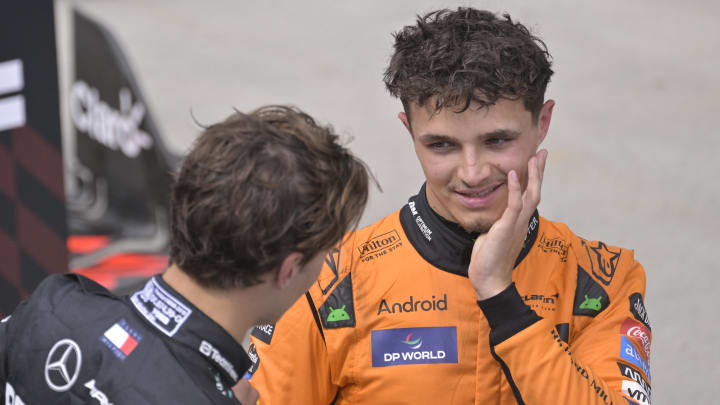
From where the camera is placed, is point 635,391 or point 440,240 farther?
point 440,240

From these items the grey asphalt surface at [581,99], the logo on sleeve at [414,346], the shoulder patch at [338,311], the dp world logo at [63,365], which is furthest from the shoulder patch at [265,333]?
the grey asphalt surface at [581,99]

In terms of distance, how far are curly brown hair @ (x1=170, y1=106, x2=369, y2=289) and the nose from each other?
0.48 meters

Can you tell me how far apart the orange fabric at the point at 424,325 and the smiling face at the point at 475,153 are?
0.70ft

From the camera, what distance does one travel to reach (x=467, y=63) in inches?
89.4

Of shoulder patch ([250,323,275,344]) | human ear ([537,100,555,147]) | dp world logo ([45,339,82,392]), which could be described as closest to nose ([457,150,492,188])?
human ear ([537,100,555,147])

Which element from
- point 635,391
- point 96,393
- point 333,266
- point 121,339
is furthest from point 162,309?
point 635,391

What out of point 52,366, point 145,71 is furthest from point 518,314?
point 145,71

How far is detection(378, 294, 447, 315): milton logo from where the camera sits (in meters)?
2.40

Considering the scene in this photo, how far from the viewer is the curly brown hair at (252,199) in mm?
1800

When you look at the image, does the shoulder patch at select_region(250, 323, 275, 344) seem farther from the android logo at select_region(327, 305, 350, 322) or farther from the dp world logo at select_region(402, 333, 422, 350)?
the dp world logo at select_region(402, 333, 422, 350)

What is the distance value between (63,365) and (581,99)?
7.92m

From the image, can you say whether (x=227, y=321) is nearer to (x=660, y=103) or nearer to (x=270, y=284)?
(x=270, y=284)

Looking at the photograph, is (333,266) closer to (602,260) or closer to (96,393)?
(602,260)

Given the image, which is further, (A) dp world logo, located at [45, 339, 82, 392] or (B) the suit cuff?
(B) the suit cuff
